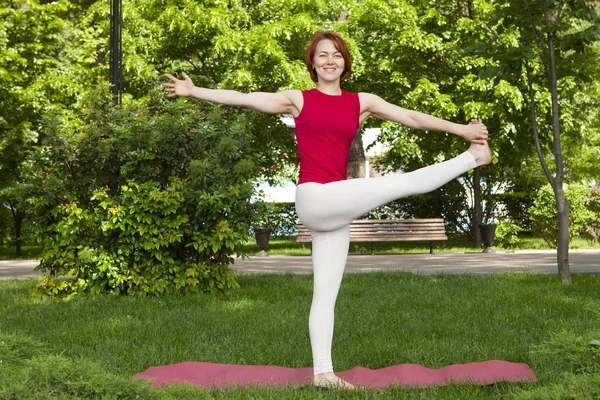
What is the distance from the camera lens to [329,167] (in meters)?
4.71

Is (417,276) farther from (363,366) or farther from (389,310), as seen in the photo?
(363,366)

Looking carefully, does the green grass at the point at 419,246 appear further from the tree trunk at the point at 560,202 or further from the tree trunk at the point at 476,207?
the tree trunk at the point at 560,202

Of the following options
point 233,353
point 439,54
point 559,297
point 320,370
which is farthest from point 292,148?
point 320,370

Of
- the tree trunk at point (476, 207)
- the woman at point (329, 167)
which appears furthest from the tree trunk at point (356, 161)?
the woman at point (329, 167)

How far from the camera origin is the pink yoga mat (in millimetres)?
4953

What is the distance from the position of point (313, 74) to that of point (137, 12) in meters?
14.6

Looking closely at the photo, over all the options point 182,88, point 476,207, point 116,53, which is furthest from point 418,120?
point 476,207

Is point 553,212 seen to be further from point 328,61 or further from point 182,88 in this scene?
point 182,88

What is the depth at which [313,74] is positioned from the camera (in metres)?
5.05

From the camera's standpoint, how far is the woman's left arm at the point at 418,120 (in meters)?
4.78

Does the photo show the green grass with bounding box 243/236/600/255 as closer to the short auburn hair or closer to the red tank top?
the short auburn hair

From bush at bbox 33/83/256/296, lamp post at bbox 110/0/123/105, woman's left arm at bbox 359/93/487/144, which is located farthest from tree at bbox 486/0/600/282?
woman's left arm at bbox 359/93/487/144

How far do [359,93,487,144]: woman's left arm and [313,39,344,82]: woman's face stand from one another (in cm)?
24

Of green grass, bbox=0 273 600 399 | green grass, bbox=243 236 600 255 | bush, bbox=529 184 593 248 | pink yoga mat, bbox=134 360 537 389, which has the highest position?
bush, bbox=529 184 593 248
